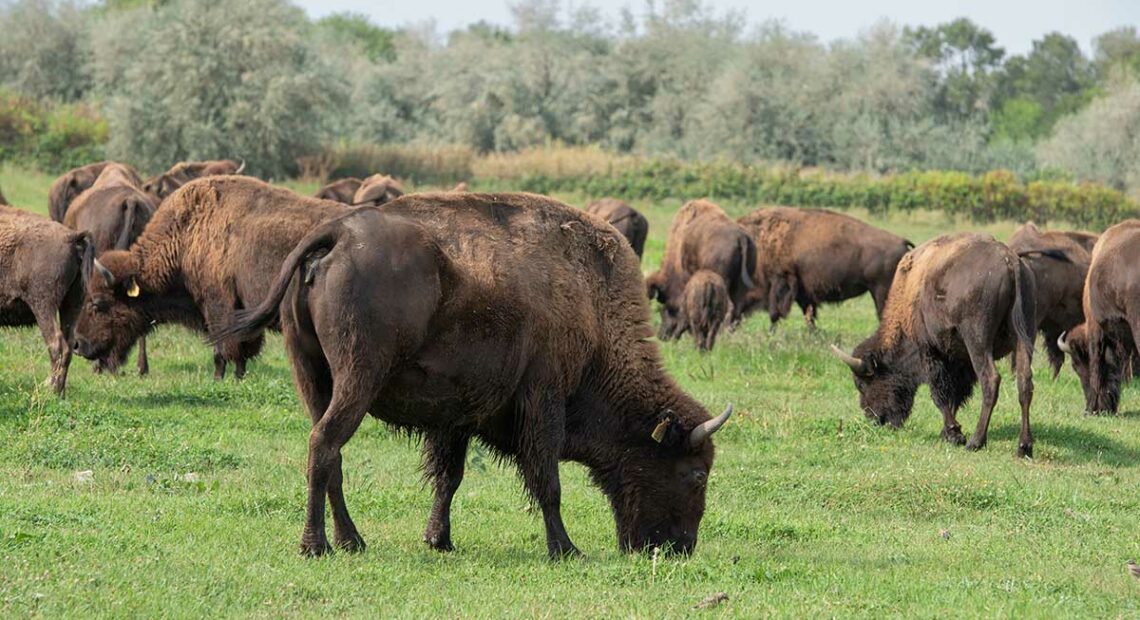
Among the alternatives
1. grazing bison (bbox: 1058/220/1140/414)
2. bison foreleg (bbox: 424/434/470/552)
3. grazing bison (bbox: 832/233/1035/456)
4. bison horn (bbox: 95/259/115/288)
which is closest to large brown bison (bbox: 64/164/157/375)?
bison horn (bbox: 95/259/115/288)

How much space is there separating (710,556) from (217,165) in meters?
15.7

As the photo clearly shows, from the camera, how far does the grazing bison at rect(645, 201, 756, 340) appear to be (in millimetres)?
21656

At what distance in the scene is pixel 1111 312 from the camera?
Answer: 15266 millimetres

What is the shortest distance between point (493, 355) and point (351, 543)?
4.24ft

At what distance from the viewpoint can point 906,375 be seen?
14531 mm

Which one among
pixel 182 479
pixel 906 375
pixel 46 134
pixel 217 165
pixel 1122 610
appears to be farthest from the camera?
pixel 46 134

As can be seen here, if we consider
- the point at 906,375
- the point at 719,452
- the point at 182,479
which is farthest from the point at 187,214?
the point at 906,375

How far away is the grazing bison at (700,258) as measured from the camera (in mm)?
21656

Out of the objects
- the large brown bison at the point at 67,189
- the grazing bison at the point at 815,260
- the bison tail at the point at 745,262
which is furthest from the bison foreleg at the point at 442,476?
the large brown bison at the point at 67,189

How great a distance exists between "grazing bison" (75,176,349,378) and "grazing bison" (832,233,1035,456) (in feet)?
18.7

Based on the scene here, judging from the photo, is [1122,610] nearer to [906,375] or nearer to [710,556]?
[710,556]

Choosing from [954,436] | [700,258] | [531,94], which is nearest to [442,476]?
[954,436]

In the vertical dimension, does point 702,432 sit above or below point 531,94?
above

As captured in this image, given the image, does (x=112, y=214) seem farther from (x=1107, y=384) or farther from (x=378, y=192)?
(x=1107, y=384)
